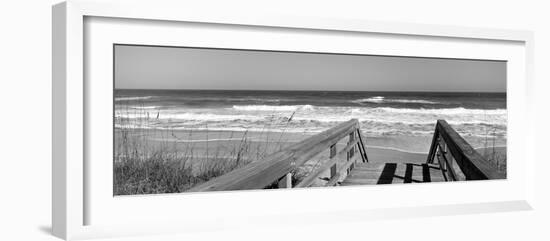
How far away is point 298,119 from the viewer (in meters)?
7.12

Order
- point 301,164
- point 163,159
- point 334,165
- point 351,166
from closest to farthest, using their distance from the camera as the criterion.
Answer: point 163,159 → point 301,164 → point 351,166 → point 334,165

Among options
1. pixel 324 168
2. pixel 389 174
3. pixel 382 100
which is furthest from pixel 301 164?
pixel 382 100

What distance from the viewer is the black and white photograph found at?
6461 millimetres

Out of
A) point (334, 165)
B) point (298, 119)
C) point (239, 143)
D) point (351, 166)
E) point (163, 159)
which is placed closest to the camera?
point (163, 159)

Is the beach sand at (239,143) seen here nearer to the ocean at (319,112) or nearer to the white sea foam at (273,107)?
the ocean at (319,112)

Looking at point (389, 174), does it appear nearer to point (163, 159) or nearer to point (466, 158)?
point (466, 158)

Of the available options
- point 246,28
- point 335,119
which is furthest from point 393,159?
point 246,28

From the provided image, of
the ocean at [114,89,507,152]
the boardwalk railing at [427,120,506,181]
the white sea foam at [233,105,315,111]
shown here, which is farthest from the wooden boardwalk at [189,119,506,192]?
the white sea foam at [233,105,315,111]

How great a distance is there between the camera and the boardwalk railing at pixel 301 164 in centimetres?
647

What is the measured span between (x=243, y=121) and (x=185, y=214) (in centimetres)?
95

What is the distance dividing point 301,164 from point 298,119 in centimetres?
42

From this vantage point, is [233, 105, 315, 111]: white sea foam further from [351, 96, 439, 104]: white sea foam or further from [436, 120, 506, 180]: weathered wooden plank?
[436, 120, 506, 180]: weathered wooden plank

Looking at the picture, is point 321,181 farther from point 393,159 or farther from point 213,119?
point 213,119

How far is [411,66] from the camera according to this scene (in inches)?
297
